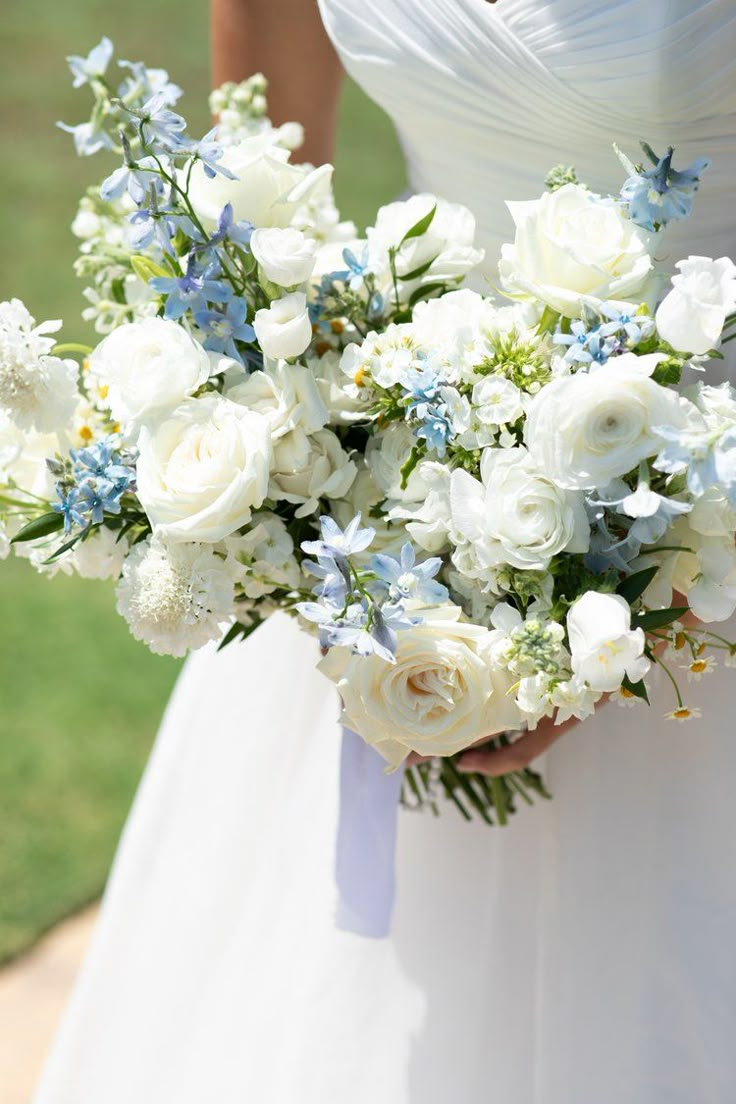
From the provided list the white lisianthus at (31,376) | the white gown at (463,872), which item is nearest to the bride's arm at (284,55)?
the white gown at (463,872)

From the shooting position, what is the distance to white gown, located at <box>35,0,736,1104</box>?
1339mm

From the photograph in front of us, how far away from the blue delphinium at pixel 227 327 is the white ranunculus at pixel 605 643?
0.42 metres

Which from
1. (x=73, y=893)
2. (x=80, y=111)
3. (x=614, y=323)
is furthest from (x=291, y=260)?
(x=80, y=111)

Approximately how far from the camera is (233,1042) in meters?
1.91

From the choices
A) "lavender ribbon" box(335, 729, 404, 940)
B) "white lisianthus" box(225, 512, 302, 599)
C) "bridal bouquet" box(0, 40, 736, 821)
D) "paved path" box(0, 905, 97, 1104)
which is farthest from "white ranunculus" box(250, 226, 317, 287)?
"paved path" box(0, 905, 97, 1104)

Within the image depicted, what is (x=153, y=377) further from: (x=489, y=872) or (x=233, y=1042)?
(x=233, y=1042)

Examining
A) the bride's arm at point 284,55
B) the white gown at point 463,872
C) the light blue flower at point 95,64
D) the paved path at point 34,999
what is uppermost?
the bride's arm at point 284,55

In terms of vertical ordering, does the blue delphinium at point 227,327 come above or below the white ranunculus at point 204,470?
above

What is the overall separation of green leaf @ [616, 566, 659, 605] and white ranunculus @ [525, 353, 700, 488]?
11 centimetres

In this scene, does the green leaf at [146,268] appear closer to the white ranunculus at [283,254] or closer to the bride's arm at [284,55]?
the white ranunculus at [283,254]

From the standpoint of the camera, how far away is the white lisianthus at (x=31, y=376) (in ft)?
3.75

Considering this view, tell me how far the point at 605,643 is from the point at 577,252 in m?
0.34

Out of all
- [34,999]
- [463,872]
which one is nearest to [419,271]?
[463,872]

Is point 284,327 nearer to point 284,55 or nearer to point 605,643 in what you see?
point 605,643
